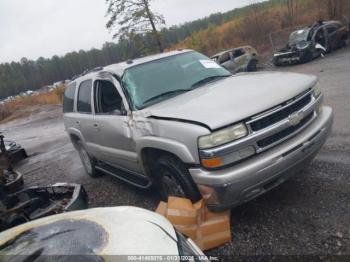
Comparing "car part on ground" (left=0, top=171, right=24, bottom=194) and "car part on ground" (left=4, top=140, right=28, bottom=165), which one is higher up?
"car part on ground" (left=0, top=171, right=24, bottom=194)

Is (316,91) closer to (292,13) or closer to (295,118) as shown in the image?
(295,118)

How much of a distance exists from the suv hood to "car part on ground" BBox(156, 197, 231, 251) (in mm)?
850

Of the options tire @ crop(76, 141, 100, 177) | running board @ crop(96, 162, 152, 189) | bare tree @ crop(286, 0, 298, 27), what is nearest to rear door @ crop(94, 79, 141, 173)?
running board @ crop(96, 162, 152, 189)

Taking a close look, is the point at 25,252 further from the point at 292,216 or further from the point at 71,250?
the point at 292,216

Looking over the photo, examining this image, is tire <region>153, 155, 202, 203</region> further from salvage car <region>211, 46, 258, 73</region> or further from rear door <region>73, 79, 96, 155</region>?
salvage car <region>211, 46, 258, 73</region>

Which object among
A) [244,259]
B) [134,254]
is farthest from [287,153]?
[134,254]

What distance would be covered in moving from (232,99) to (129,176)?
2.06 meters

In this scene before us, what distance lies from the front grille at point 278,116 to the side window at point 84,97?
289 centimetres

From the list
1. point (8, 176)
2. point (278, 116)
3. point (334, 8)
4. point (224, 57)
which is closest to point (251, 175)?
point (278, 116)

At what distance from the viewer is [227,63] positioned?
52.0 ft

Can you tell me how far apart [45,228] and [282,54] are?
54.7 ft

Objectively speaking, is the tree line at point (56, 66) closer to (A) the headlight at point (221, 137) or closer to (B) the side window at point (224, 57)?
(B) the side window at point (224, 57)

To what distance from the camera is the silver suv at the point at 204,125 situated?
3.05m

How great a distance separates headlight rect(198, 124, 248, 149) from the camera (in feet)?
9.90
